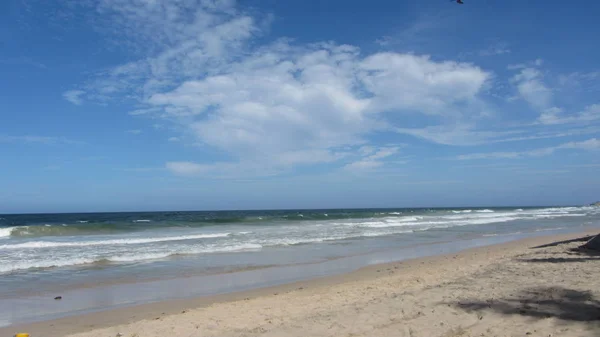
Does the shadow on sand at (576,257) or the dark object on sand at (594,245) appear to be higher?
the dark object on sand at (594,245)

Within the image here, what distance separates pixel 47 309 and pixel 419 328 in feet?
22.7

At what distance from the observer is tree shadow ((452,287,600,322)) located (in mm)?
5586

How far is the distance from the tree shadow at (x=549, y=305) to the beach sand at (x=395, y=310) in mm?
12

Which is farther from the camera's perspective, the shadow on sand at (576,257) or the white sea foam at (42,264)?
the white sea foam at (42,264)

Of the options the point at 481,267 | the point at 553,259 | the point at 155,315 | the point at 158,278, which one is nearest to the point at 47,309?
the point at 155,315

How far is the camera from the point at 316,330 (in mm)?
5719

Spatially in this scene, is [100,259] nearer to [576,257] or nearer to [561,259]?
[561,259]

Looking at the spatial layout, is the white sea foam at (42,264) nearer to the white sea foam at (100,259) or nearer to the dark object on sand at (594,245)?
the white sea foam at (100,259)

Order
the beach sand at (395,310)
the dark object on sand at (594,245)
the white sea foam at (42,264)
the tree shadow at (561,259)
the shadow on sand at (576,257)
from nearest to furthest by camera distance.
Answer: the beach sand at (395,310)
the tree shadow at (561,259)
the shadow on sand at (576,257)
the dark object on sand at (594,245)
the white sea foam at (42,264)

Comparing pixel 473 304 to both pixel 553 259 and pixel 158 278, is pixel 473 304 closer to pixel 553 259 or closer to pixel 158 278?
pixel 553 259

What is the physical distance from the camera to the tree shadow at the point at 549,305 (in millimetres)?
5586

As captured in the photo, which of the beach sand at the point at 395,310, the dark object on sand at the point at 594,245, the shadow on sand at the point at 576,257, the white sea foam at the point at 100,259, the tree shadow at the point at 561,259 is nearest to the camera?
the beach sand at the point at 395,310

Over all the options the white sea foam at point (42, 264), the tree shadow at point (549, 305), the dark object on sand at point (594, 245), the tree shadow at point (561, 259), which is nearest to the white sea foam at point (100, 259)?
the white sea foam at point (42, 264)

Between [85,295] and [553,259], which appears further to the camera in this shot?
[553,259]
